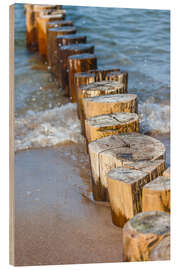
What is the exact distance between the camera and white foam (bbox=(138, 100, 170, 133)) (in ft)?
14.0

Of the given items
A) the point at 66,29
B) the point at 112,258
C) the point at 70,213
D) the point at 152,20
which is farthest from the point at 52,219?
the point at 152,20

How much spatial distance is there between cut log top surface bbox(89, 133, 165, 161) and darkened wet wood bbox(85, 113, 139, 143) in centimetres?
11

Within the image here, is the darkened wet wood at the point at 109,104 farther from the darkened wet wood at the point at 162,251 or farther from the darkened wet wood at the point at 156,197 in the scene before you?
the darkened wet wood at the point at 162,251

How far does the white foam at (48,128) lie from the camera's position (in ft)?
12.9

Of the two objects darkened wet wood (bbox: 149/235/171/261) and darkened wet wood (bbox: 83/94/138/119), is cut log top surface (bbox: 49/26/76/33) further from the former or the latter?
darkened wet wood (bbox: 149/235/171/261)

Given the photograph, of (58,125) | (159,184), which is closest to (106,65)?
(58,125)

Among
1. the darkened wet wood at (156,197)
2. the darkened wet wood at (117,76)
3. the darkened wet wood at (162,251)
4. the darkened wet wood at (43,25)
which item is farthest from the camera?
the darkened wet wood at (43,25)

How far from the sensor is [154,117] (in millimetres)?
4574

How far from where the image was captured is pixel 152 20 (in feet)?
21.9

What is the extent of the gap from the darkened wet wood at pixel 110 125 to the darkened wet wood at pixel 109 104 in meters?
0.12

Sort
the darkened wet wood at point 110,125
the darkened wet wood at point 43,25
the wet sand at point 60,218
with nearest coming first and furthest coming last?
the wet sand at point 60,218, the darkened wet wood at point 110,125, the darkened wet wood at point 43,25

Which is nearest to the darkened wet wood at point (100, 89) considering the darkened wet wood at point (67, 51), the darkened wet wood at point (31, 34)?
the darkened wet wood at point (67, 51)

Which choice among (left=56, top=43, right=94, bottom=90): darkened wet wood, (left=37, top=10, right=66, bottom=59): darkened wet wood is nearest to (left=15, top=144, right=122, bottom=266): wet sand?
(left=56, top=43, right=94, bottom=90): darkened wet wood
